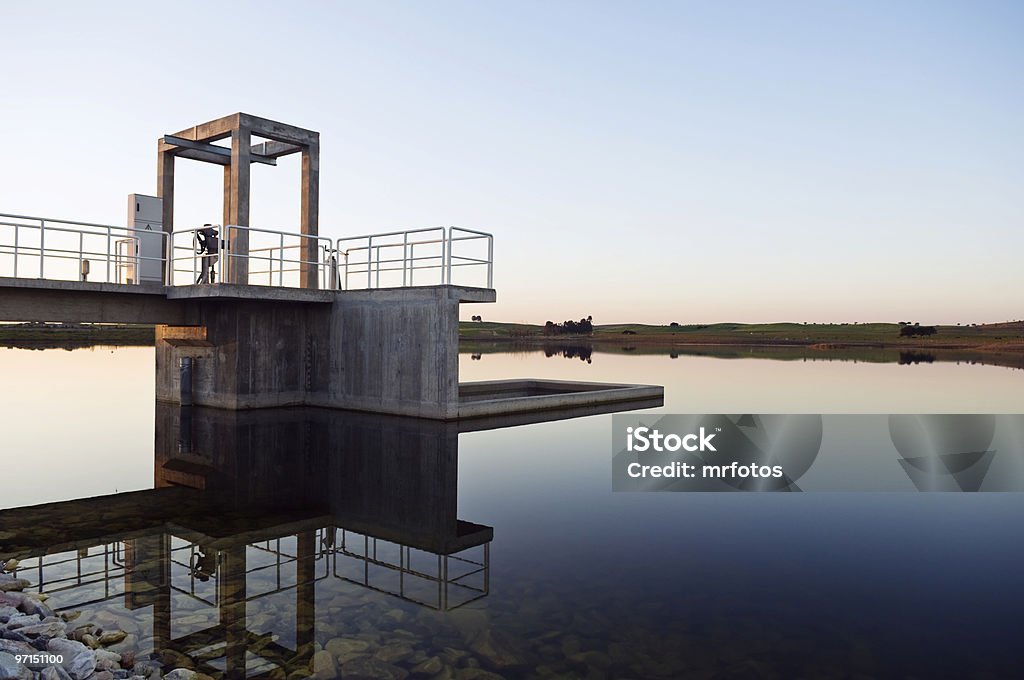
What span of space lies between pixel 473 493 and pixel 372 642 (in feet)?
19.2

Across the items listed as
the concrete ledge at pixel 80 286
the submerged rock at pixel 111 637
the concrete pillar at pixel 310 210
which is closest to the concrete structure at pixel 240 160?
the concrete pillar at pixel 310 210

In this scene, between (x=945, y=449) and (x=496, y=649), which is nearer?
(x=496, y=649)

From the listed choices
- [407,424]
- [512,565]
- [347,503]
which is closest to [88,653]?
[512,565]

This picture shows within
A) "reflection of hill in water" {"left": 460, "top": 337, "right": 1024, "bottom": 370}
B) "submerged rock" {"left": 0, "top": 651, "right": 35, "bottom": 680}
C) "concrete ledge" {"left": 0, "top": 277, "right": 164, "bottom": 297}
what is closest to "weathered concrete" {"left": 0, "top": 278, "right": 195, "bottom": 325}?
"concrete ledge" {"left": 0, "top": 277, "right": 164, "bottom": 297}

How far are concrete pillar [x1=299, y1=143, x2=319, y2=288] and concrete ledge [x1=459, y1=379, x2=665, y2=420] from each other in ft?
20.1

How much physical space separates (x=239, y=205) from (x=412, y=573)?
16.0 meters

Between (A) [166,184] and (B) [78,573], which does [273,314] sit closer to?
(A) [166,184]

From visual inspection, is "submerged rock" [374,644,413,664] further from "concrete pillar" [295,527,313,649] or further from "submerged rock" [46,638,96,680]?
"submerged rock" [46,638,96,680]

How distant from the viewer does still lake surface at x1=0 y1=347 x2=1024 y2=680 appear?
19.3ft

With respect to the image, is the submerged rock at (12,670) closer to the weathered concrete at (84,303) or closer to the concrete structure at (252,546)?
the concrete structure at (252,546)

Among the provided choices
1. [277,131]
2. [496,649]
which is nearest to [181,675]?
[496,649]

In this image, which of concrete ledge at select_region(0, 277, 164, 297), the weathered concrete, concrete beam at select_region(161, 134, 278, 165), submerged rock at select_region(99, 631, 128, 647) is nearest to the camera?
submerged rock at select_region(99, 631, 128, 647)

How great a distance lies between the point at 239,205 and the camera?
21.2 m

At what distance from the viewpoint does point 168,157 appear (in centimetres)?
2366
